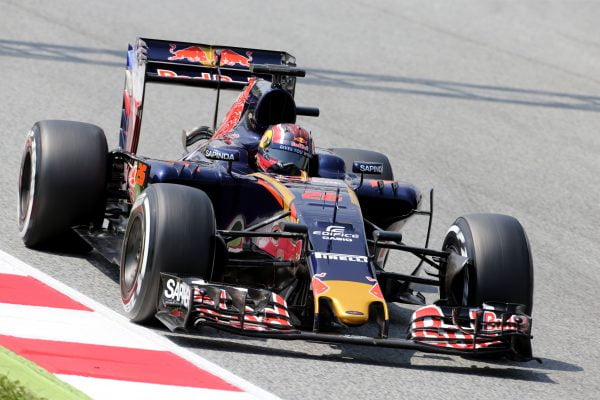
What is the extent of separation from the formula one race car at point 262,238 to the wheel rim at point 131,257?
0.01m

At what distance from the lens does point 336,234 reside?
25.9ft

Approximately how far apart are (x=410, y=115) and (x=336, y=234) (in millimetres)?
8174

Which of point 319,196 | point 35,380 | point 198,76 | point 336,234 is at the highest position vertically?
point 198,76

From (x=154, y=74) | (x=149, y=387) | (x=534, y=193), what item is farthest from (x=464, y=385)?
(x=534, y=193)

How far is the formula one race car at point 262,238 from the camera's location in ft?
24.5

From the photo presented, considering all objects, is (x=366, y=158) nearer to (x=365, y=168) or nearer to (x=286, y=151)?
(x=365, y=168)

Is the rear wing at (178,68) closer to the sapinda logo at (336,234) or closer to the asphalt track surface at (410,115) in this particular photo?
the asphalt track surface at (410,115)

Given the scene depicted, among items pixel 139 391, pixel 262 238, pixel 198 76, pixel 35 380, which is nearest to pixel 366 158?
pixel 198 76

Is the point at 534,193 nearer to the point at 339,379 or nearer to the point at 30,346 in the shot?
the point at 339,379

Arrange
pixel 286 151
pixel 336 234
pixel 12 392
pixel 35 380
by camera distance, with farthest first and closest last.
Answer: pixel 286 151 → pixel 336 234 → pixel 35 380 → pixel 12 392

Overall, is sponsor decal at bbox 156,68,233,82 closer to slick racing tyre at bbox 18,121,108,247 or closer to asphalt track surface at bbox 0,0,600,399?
slick racing tyre at bbox 18,121,108,247

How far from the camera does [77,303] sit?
7.90 meters

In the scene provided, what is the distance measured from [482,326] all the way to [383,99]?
899 cm

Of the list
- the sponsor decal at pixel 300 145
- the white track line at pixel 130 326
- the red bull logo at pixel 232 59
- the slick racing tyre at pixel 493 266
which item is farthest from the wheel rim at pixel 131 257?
the red bull logo at pixel 232 59
